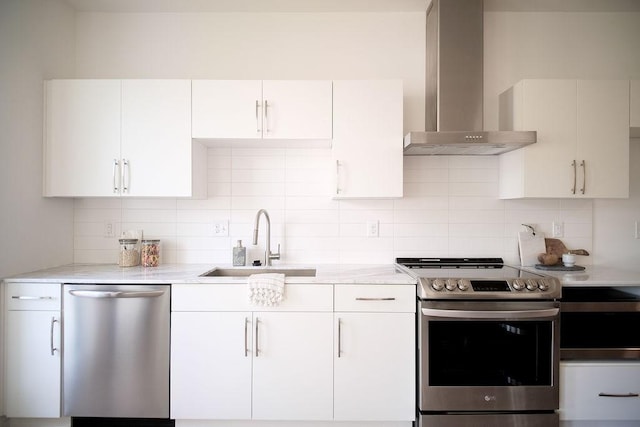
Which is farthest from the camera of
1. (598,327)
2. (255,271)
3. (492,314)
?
(255,271)

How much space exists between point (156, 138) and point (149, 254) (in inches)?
33.1

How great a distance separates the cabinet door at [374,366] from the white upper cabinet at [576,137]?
1.37 m

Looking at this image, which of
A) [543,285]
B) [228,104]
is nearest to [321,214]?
[228,104]

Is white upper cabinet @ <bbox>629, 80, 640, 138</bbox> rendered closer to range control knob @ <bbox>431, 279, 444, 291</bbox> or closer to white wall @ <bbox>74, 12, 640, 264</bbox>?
white wall @ <bbox>74, 12, 640, 264</bbox>

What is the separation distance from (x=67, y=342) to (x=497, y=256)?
299cm

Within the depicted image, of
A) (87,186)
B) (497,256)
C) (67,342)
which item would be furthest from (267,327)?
(497,256)

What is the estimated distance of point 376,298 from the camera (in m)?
2.20

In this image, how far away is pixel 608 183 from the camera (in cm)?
249

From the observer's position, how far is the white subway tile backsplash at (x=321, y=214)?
2.87 metres

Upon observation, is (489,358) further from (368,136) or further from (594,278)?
(368,136)

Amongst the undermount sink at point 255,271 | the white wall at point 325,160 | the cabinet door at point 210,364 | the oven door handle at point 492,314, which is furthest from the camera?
the white wall at point 325,160

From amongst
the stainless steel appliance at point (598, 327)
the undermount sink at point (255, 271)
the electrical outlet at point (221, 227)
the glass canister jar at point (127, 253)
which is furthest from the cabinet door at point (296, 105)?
the stainless steel appliance at point (598, 327)

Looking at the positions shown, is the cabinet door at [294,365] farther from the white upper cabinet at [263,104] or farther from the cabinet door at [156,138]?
the white upper cabinet at [263,104]

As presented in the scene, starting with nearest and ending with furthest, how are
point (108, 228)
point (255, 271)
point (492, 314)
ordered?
point (492, 314), point (255, 271), point (108, 228)
